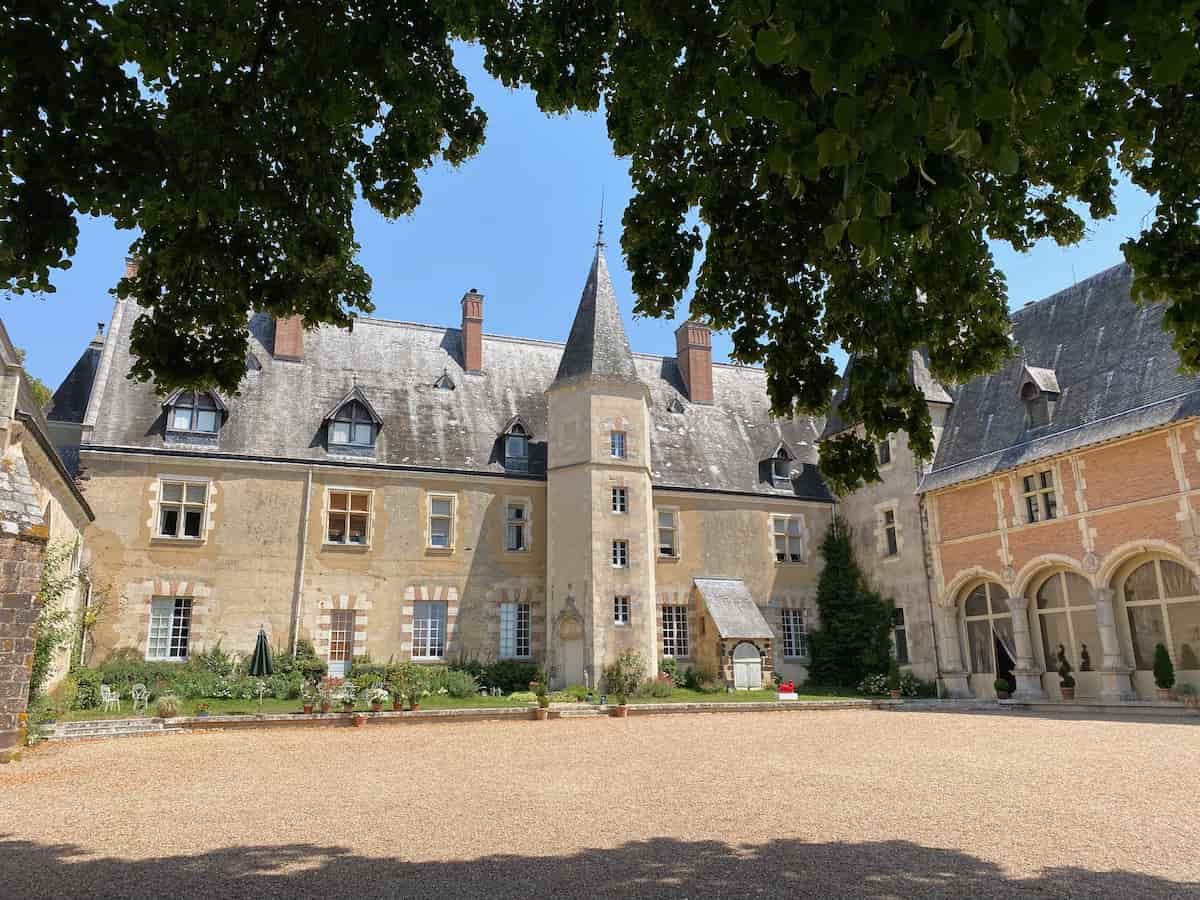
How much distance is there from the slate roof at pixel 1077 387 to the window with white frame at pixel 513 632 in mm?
11032

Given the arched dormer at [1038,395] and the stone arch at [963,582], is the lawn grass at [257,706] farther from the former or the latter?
the arched dormer at [1038,395]

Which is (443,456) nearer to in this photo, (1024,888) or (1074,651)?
(1074,651)

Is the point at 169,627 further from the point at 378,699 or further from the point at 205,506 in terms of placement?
the point at 378,699

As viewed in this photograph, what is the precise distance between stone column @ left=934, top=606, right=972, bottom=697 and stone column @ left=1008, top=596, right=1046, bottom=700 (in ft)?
4.64

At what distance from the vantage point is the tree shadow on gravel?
4.61 m

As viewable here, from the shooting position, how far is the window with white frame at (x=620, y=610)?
2127 cm

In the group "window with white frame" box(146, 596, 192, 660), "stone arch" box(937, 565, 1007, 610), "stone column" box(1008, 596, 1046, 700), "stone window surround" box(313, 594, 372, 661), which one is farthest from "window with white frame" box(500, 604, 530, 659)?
"stone column" box(1008, 596, 1046, 700)

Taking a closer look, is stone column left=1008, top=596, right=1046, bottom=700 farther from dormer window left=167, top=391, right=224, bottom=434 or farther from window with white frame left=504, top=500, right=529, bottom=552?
dormer window left=167, top=391, right=224, bottom=434

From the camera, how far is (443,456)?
74.7 feet

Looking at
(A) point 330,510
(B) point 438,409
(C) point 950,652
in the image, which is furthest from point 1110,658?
(A) point 330,510

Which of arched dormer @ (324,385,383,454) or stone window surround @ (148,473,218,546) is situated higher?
arched dormer @ (324,385,383,454)

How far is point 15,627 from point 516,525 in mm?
14318

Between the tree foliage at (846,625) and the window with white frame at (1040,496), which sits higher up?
the window with white frame at (1040,496)

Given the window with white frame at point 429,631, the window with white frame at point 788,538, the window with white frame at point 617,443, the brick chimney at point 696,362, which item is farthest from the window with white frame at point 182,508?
the window with white frame at point 788,538
